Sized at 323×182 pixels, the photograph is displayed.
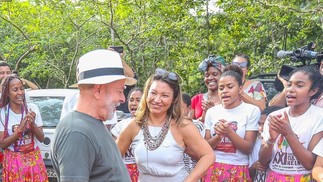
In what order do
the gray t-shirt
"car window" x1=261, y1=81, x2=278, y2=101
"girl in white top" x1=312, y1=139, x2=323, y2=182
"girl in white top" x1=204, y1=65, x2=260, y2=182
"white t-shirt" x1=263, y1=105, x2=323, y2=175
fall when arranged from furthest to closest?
1. "car window" x1=261, y1=81, x2=278, y2=101
2. "girl in white top" x1=204, y1=65, x2=260, y2=182
3. "white t-shirt" x1=263, y1=105, x2=323, y2=175
4. "girl in white top" x1=312, y1=139, x2=323, y2=182
5. the gray t-shirt

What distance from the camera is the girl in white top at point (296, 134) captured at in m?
4.07

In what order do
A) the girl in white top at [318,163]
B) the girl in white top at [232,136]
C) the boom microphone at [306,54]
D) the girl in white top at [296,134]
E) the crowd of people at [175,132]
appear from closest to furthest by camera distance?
1. the crowd of people at [175,132]
2. the girl in white top at [318,163]
3. the girl in white top at [296,134]
4. the girl in white top at [232,136]
5. the boom microphone at [306,54]

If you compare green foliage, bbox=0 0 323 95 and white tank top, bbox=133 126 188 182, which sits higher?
green foliage, bbox=0 0 323 95

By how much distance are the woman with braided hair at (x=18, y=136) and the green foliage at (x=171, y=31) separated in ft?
19.6

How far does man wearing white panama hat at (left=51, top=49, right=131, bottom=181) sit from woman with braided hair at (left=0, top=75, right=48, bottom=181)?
3.47 metres

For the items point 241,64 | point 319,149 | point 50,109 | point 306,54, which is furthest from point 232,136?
point 50,109

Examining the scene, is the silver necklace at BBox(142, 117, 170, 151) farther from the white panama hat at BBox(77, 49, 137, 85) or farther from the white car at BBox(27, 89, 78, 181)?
the white car at BBox(27, 89, 78, 181)

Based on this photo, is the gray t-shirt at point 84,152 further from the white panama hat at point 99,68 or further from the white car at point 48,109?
the white car at point 48,109

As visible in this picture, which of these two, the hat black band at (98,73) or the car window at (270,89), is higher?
the hat black band at (98,73)

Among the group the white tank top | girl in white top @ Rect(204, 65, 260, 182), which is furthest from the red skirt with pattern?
the white tank top

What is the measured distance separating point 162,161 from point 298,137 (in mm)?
1241

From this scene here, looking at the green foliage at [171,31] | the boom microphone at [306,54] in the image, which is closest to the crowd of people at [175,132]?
the boom microphone at [306,54]

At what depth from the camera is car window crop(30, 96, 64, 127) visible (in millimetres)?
7910

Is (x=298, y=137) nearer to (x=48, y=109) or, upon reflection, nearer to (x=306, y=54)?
(x=306, y=54)
